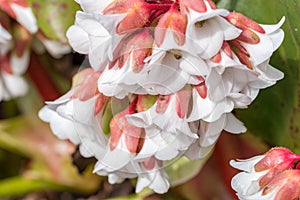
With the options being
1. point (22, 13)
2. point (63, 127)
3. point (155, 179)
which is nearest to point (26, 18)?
point (22, 13)

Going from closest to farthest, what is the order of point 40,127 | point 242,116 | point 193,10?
1. point 193,10
2. point 242,116
3. point 40,127

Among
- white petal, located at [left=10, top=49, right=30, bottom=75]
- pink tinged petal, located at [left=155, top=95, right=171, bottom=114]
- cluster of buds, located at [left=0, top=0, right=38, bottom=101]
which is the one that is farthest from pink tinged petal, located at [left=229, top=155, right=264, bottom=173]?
white petal, located at [left=10, top=49, right=30, bottom=75]

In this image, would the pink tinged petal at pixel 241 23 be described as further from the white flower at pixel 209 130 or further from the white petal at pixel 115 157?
the white petal at pixel 115 157

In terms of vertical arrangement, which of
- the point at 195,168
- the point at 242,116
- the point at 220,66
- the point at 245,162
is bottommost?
the point at 195,168

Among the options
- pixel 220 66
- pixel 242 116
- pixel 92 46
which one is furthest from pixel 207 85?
pixel 242 116

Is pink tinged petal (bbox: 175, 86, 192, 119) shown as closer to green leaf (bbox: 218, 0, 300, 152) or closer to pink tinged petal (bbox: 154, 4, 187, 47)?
pink tinged petal (bbox: 154, 4, 187, 47)

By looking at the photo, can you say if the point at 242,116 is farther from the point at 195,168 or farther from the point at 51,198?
the point at 51,198

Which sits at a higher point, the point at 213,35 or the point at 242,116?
the point at 213,35

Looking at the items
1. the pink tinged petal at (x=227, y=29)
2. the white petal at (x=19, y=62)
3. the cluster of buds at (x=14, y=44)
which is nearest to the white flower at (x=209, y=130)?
the pink tinged petal at (x=227, y=29)
